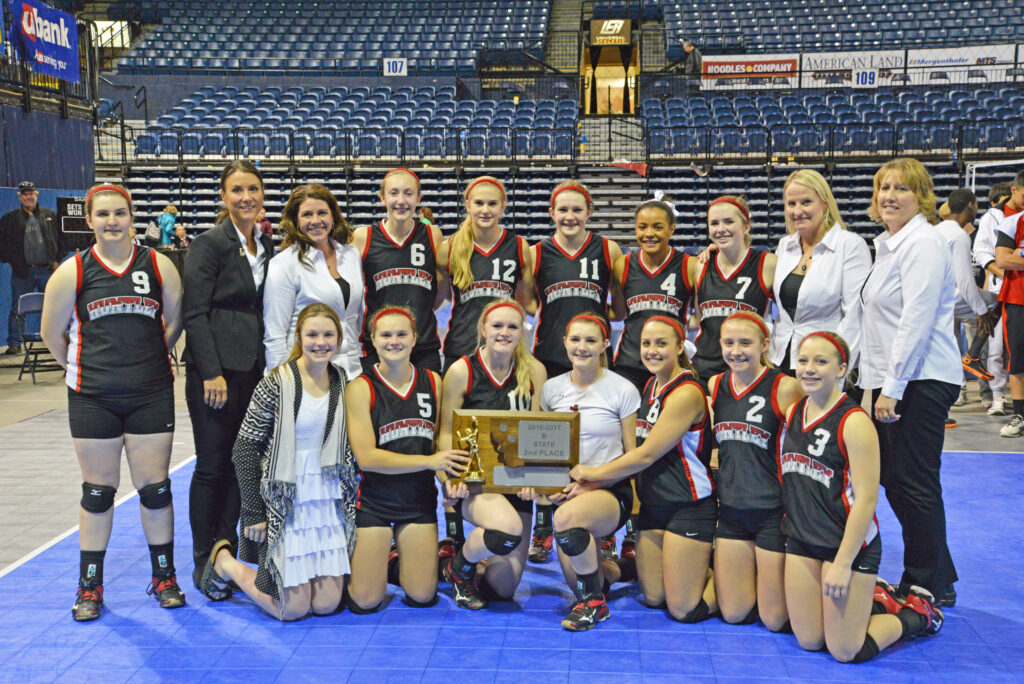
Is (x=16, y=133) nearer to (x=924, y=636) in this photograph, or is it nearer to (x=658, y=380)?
(x=658, y=380)

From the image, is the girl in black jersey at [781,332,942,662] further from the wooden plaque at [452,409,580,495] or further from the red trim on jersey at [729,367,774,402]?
the wooden plaque at [452,409,580,495]

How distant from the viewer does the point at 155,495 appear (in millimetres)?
3432

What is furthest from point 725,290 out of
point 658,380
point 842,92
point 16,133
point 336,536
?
point 842,92

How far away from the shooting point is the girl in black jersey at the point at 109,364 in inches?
131

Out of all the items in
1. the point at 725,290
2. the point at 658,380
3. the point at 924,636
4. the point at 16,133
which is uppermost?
the point at 16,133

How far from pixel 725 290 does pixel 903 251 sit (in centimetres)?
74

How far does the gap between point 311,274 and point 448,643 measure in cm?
156

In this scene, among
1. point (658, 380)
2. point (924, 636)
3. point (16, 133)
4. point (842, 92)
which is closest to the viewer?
point (924, 636)

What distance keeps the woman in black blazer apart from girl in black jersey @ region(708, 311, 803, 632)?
1.89 m

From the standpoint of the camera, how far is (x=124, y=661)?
3047 mm

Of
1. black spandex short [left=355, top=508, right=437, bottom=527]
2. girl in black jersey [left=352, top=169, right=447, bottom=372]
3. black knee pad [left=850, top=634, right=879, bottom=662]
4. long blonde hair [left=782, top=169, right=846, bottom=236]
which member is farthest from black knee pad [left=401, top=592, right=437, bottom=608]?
long blonde hair [left=782, top=169, right=846, bottom=236]

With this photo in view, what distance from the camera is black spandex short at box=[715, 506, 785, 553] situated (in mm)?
3227

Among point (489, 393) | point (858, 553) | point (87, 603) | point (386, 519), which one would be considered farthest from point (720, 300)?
point (87, 603)

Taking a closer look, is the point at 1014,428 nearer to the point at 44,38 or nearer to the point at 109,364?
the point at 109,364
